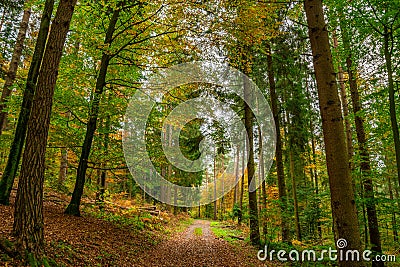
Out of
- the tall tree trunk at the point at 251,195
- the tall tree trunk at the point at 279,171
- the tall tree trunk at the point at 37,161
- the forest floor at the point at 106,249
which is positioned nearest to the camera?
the tall tree trunk at the point at 37,161

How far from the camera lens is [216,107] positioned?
12.5 m

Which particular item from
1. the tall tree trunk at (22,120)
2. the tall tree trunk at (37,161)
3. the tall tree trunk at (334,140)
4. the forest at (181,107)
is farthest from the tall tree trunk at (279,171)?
the tall tree trunk at (22,120)

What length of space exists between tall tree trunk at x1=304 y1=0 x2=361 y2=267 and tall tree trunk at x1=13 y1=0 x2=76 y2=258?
4.82 metres

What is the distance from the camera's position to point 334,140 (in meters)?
3.94

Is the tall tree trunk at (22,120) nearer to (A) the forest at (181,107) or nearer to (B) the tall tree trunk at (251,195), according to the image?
(A) the forest at (181,107)

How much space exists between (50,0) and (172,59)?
413cm

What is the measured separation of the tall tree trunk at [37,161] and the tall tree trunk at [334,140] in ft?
15.8

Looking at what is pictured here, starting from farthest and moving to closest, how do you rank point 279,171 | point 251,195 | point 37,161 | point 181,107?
point 279,171
point 251,195
point 181,107
point 37,161

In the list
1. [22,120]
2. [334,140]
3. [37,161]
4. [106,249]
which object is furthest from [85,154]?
[334,140]

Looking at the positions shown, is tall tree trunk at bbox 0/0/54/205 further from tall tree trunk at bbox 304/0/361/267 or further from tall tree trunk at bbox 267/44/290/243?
tall tree trunk at bbox 267/44/290/243

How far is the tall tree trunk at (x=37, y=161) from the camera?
14.8 feet

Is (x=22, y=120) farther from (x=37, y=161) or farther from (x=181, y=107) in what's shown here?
(x=181, y=107)

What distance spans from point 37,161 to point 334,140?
5134mm

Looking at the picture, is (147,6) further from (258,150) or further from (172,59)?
(258,150)
